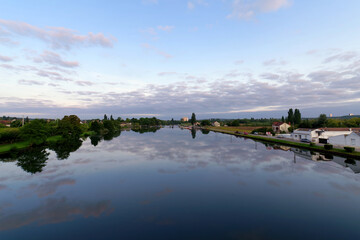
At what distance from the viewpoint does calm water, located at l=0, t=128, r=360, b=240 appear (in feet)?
35.0

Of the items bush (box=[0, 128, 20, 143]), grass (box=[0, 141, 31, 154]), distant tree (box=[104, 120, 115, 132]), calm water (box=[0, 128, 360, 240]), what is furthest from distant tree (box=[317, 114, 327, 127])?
distant tree (box=[104, 120, 115, 132])

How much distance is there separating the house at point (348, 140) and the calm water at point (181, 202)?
1361 cm

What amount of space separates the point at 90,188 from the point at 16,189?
763cm

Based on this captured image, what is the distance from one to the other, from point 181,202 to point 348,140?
41.7 meters

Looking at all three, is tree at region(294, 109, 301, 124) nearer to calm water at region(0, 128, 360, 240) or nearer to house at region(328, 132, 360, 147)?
house at region(328, 132, 360, 147)

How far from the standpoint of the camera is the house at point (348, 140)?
34.4m

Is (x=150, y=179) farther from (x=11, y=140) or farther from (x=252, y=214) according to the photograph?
(x=11, y=140)

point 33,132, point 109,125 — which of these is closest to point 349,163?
point 33,132

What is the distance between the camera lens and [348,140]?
3631 cm

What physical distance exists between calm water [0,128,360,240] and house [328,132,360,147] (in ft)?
44.6

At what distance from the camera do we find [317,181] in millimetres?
19016

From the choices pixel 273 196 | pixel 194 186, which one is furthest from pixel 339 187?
pixel 194 186

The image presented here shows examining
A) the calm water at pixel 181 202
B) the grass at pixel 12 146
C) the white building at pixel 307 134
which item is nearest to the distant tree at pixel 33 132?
the grass at pixel 12 146

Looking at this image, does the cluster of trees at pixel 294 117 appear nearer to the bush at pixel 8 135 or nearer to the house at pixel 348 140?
the house at pixel 348 140
